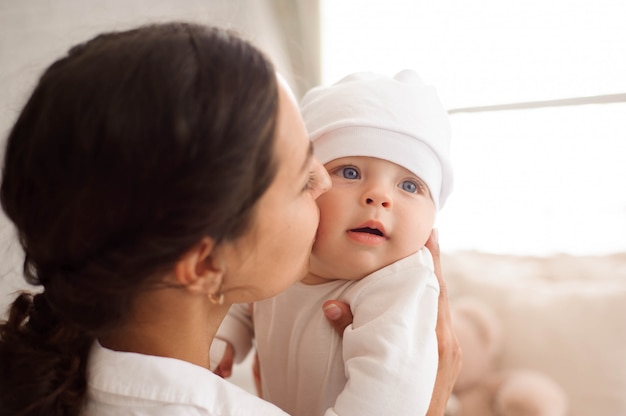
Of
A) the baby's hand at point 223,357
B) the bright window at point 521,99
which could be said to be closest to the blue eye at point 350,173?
the baby's hand at point 223,357

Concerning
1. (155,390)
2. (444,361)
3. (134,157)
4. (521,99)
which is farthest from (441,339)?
(521,99)

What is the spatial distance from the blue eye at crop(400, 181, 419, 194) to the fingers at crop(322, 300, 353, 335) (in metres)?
0.21

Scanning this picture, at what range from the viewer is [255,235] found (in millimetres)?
617

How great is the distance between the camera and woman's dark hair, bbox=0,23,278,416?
1.63ft

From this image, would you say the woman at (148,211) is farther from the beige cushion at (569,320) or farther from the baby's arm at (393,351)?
the beige cushion at (569,320)

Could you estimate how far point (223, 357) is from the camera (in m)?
Answer: 1.06

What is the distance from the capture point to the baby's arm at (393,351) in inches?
26.4

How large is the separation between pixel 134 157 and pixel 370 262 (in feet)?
1.35

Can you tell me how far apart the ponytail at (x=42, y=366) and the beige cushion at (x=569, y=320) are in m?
0.81

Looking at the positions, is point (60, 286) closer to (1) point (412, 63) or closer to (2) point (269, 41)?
(2) point (269, 41)

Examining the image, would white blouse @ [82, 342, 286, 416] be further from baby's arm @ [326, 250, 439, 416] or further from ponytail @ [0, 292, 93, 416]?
baby's arm @ [326, 250, 439, 416]

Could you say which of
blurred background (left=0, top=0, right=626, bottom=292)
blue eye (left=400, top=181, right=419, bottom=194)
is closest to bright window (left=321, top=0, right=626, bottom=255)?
blurred background (left=0, top=0, right=626, bottom=292)

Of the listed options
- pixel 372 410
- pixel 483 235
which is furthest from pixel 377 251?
pixel 483 235

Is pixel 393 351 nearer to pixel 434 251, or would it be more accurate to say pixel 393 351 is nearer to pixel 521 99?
pixel 434 251
